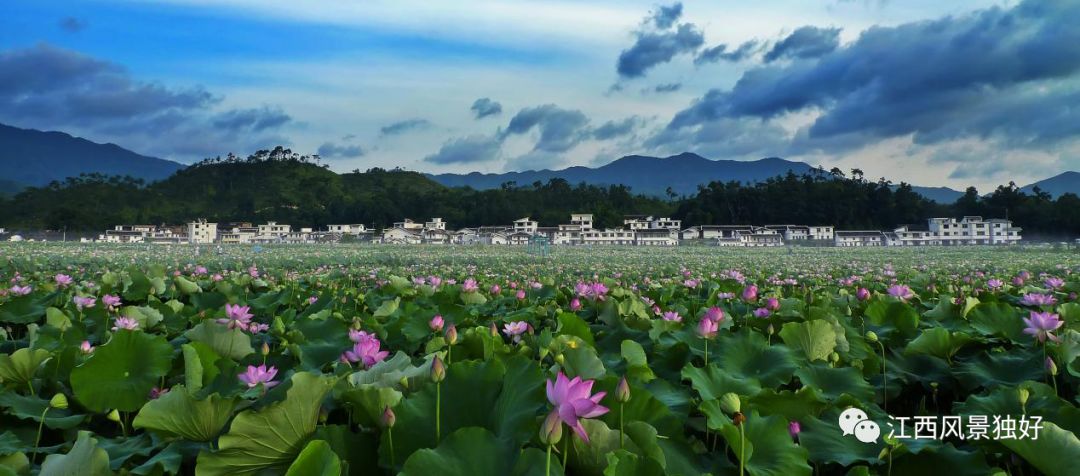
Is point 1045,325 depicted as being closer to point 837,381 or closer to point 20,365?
point 837,381

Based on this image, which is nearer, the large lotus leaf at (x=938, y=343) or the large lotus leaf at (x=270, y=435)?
the large lotus leaf at (x=270, y=435)

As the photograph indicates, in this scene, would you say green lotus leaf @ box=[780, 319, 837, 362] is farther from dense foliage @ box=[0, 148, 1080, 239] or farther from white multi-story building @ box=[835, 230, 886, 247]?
dense foliage @ box=[0, 148, 1080, 239]

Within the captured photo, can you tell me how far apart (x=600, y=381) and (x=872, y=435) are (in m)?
0.55

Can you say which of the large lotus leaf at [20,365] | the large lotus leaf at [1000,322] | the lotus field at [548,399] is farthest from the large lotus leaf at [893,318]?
the large lotus leaf at [20,365]

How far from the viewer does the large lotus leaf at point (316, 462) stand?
2.85ft

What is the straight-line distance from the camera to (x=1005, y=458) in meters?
1.25

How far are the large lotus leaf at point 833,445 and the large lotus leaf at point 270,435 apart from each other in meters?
0.95

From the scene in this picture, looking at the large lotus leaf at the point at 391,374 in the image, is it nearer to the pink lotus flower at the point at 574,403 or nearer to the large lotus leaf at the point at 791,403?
the pink lotus flower at the point at 574,403

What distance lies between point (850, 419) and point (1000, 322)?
1.47m

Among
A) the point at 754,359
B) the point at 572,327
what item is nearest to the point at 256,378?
the point at 572,327

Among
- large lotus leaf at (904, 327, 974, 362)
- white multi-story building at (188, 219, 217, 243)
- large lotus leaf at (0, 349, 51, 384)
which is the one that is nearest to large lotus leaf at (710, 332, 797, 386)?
large lotus leaf at (904, 327, 974, 362)

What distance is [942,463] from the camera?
1.16 meters

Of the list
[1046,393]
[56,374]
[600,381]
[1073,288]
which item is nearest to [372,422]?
[600,381]

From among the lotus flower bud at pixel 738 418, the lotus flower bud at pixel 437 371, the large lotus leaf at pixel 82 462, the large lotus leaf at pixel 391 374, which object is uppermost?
the lotus flower bud at pixel 437 371
